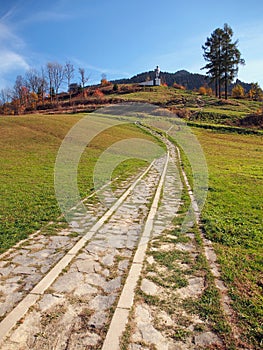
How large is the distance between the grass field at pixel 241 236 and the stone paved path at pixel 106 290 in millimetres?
431

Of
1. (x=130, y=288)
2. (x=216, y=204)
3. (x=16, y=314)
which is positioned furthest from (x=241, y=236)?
(x=16, y=314)

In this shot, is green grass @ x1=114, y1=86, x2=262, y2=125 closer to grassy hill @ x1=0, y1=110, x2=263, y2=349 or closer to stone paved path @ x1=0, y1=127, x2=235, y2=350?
grassy hill @ x1=0, y1=110, x2=263, y2=349

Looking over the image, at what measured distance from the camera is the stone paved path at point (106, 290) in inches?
120

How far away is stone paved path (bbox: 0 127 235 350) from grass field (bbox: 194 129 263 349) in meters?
0.43

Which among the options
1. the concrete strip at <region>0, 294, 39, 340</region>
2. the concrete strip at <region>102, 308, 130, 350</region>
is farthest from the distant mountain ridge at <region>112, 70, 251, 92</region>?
the concrete strip at <region>102, 308, 130, 350</region>

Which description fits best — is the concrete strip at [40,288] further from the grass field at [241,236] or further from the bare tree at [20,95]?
the bare tree at [20,95]

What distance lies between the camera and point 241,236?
611 centimetres

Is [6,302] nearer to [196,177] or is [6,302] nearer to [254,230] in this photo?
[254,230]

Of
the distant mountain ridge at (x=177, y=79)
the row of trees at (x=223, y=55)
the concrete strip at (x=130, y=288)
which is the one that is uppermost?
the distant mountain ridge at (x=177, y=79)

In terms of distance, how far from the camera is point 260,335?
3.11 meters

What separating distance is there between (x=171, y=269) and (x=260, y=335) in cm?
172

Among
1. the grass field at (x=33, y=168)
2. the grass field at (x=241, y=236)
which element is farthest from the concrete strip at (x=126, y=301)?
the grass field at (x=33, y=168)

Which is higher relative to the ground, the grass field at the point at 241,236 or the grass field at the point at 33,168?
the grass field at the point at 33,168

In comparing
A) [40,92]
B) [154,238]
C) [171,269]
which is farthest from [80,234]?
[40,92]
